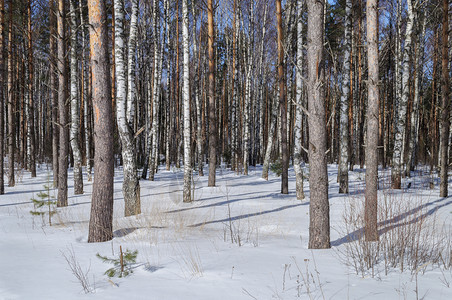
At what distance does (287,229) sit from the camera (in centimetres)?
641

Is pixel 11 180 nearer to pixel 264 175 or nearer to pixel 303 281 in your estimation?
pixel 264 175

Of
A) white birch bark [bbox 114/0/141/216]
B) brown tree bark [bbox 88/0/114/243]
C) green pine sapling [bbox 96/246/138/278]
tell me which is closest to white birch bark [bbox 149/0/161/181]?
white birch bark [bbox 114/0/141/216]

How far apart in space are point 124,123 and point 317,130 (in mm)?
4477

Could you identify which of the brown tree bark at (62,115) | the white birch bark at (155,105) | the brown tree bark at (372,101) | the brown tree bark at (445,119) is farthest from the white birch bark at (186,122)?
the brown tree bark at (445,119)

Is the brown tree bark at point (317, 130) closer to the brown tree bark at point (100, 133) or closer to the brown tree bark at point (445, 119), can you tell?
the brown tree bark at point (100, 133)

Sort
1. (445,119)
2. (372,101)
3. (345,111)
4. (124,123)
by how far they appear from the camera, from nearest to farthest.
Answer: (372,101) < (124,123) < (445,119) < (345,111)

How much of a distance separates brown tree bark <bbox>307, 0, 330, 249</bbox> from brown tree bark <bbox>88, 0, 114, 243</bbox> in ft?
10.5

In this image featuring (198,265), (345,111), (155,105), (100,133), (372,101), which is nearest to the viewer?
(198,265)

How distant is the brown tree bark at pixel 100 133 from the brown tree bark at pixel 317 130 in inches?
126

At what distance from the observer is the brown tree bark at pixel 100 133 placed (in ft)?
16.3

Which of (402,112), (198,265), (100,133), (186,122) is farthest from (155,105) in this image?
(198,265)

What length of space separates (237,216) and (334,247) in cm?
316

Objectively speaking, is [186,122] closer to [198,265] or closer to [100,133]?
[100,133]

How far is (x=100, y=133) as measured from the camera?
500 cm
